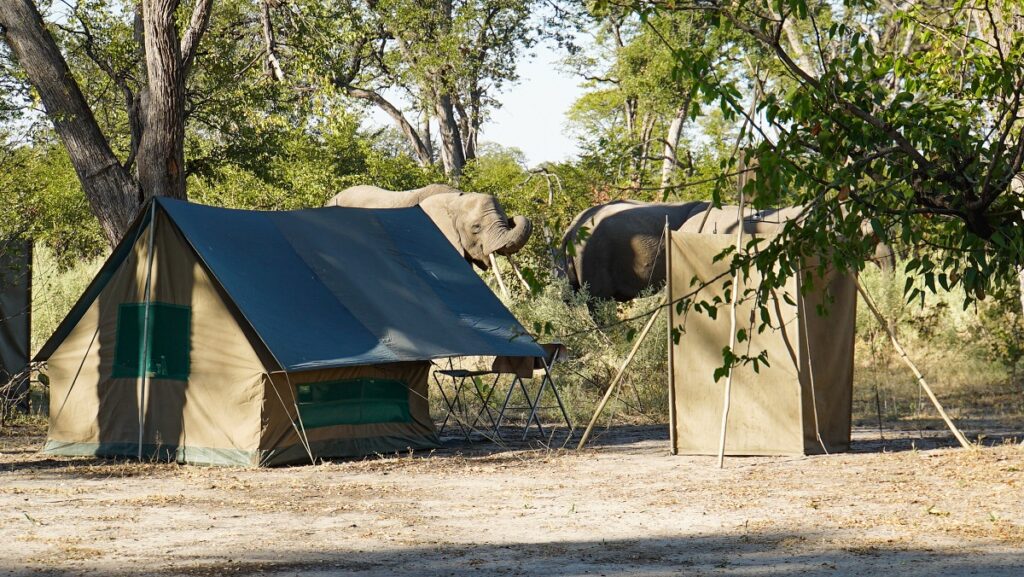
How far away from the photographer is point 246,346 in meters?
10.6

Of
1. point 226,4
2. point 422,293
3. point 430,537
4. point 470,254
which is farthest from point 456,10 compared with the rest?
point 430,537

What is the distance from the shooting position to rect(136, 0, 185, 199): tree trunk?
13445 mm

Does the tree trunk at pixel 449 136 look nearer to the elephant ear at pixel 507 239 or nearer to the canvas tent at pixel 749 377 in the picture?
the elephant ear at pixel 507 239

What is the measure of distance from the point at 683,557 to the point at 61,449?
6.73 metres

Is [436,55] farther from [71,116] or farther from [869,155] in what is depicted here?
[869,155]

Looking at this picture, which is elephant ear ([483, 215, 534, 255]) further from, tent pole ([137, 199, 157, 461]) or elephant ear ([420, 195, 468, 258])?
tent pole ([137, 199, 157, 461])

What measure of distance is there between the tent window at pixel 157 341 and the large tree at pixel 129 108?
8.64ft

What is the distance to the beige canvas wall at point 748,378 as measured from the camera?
35.6ft

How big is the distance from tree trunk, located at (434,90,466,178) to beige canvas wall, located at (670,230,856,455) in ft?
58.6

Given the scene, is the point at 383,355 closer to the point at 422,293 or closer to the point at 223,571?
the point at 422,293

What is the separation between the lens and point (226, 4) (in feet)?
74.8

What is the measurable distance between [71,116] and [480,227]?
765 centimetres

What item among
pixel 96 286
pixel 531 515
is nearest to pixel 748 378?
pixel 531 515

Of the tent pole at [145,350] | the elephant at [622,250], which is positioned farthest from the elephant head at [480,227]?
the tent pole at [145,350]
